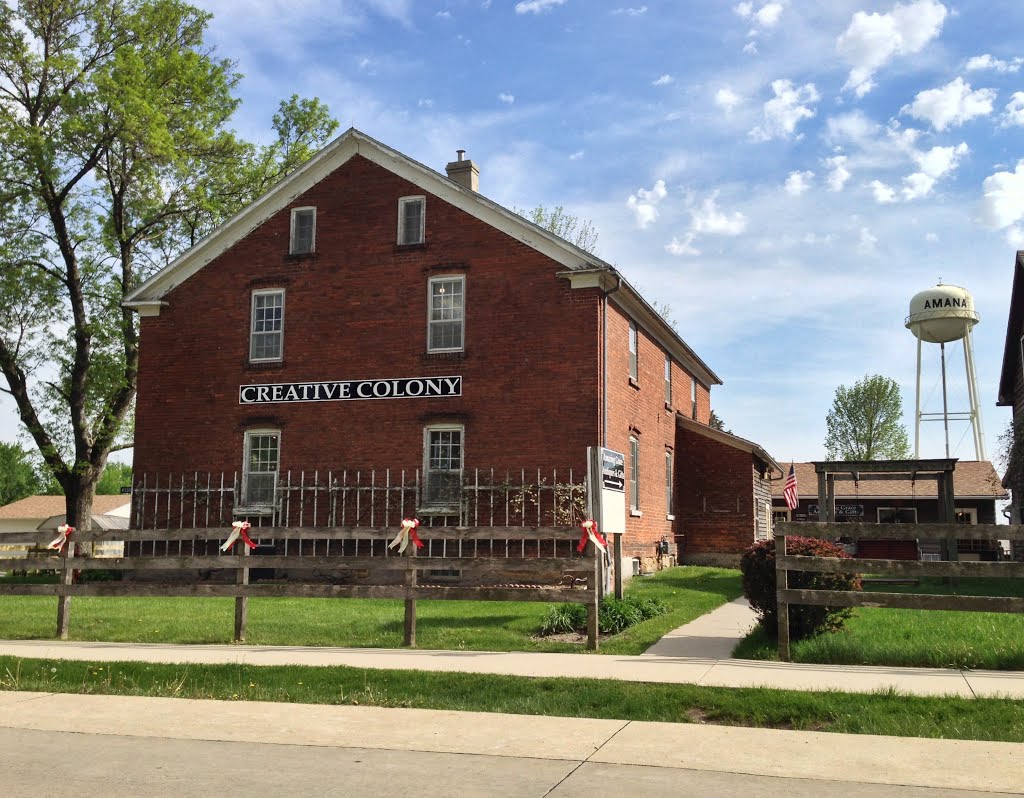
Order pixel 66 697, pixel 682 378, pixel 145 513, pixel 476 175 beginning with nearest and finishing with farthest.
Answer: pixel 66 697 < pixel 145 513 < pixel 476 175 < pixel 682 378

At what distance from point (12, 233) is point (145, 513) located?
11.2 meters

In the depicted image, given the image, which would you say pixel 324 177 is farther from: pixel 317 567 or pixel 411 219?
pixel 317 567

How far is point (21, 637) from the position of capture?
1295 centimetres

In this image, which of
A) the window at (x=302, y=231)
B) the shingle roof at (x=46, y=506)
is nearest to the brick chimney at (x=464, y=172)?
the window at (x=302, y=231)

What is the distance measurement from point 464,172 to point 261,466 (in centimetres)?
894

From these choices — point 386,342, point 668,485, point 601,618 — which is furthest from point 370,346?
point 601,618

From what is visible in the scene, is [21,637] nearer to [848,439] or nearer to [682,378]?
[682,378]

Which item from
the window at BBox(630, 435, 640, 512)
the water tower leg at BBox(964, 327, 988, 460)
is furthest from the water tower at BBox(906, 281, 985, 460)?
the window at BBox(630, 435, 640, 512)

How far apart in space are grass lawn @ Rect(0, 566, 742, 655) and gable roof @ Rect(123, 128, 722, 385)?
709 centimetres

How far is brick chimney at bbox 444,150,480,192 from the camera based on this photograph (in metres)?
24.8

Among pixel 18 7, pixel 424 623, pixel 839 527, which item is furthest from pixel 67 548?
pixel 18 7

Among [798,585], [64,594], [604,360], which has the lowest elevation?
[64,594]

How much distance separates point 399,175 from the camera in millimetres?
22656

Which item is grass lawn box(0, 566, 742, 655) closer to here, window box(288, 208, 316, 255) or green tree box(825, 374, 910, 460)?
window box(288, 208, 316, 255)
